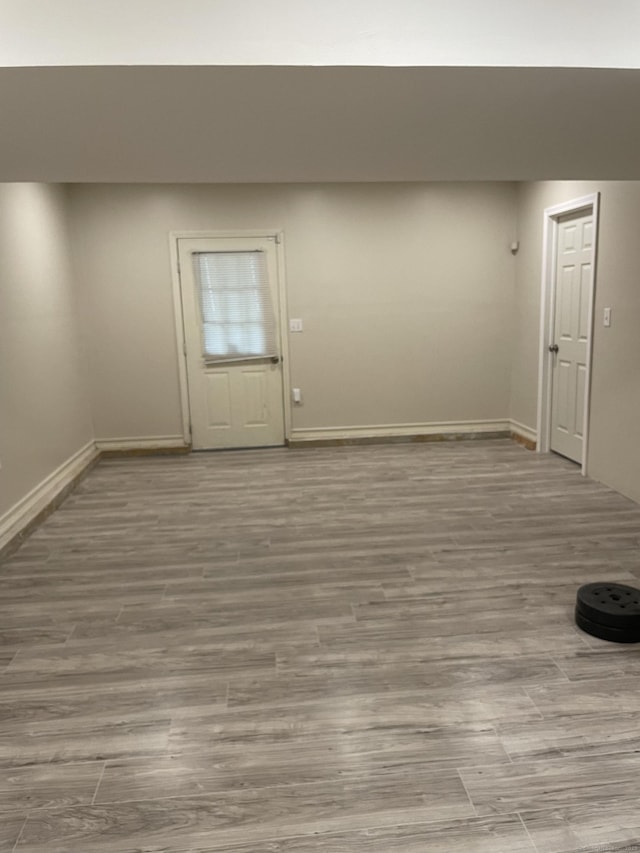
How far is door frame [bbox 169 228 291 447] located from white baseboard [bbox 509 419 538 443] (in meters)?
2.30

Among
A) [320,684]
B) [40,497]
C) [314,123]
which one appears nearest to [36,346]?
[40,497]

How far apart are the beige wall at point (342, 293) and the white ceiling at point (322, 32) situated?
170 inches

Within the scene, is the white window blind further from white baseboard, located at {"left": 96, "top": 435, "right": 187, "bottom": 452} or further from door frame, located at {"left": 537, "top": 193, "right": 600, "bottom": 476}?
door frame, located at {"left": 537, "top": 193, "right": 600, "bottom": 476}

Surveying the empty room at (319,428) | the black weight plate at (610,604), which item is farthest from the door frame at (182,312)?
the black weight plate at (610,604)

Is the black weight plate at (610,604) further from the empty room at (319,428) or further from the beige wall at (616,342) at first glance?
the beige wall at (616,342)

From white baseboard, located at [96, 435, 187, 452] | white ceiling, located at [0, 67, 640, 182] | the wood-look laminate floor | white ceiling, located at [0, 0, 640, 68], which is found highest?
white ceiling, located at [0, 0, 640, 68]

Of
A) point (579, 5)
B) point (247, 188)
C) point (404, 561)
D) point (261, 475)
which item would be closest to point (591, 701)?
point (404, 561)

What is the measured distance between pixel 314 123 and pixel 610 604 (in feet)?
7.26

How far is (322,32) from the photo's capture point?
1.45m

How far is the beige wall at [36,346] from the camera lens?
388 cm

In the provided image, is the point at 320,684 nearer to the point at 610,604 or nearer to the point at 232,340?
the point at 610,604

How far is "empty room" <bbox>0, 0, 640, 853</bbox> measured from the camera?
1558mm

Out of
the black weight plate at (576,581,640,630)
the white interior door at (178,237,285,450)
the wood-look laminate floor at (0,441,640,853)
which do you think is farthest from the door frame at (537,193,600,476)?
the white interior door at (178,237,285,450)

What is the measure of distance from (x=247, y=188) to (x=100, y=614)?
4.20 metres
